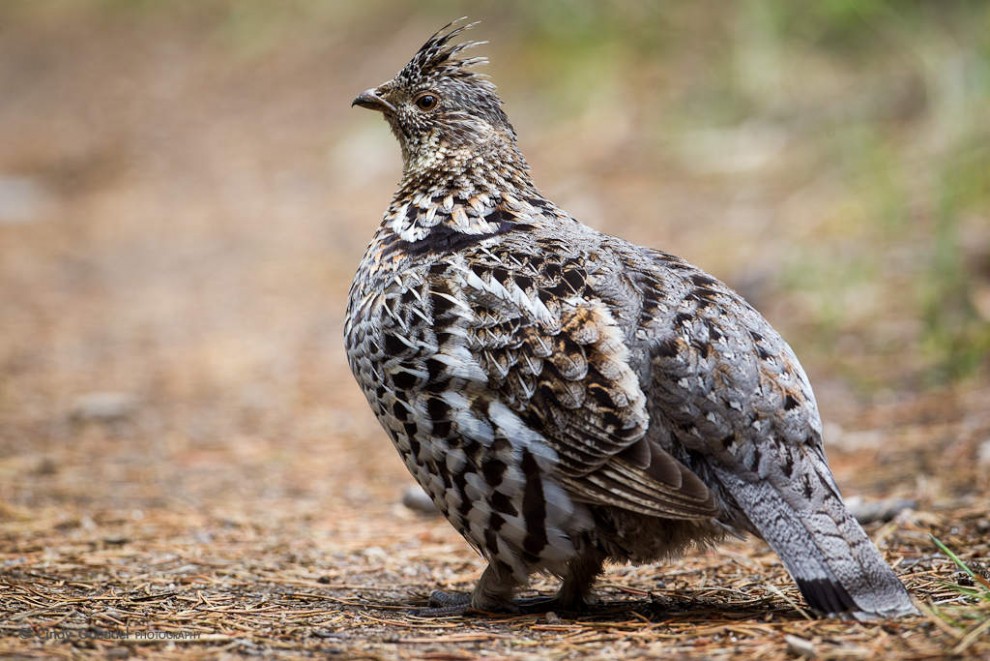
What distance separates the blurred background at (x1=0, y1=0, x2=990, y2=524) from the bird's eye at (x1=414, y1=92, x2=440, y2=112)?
6.60 feet

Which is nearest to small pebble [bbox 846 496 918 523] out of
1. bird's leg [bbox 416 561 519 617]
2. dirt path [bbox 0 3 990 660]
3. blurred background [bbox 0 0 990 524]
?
dirt path [bbox 0 3 990 660]

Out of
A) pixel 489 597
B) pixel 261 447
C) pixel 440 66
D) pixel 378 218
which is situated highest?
pixel 378 218

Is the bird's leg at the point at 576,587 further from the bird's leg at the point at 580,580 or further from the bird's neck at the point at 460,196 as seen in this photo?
the bird's neck at the point at 460,196

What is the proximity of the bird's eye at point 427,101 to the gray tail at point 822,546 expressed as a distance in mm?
2041

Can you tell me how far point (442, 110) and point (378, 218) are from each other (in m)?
6.30

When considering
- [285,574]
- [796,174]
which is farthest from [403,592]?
[796,174]

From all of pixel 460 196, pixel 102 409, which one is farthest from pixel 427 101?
pixel 102 409

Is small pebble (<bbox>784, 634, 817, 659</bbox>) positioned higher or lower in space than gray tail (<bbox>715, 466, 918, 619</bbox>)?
lower

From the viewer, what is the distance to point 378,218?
10.8 metres

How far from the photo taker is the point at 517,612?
3928 mm

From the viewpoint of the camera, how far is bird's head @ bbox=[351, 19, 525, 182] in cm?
450

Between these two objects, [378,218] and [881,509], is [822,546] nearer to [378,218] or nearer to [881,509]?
[881,509]

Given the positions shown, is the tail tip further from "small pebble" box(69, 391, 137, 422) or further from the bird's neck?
"small pebble" box(69, 391, 137, 422)

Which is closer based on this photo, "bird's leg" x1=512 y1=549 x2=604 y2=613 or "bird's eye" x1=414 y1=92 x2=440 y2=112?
"bird's leg" x1=512 y1=549 x2=604 y2=613
